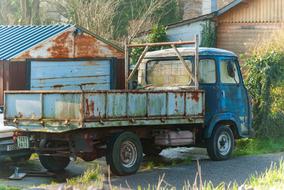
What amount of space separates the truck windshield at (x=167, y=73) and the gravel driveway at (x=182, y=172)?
182cm

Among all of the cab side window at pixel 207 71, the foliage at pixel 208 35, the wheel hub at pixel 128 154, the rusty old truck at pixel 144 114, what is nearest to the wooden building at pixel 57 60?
the rusty old truck at pixel 144 114

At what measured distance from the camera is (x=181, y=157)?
15305mm

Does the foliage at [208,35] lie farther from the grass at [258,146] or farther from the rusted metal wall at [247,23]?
the grass at [258,146]

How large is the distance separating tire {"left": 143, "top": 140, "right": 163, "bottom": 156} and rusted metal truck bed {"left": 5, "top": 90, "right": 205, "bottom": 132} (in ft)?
3.93

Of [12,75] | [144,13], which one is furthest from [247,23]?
[12,75]

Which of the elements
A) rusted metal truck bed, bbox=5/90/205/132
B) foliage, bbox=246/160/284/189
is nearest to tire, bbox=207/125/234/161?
rusted metal truck bed, bbox=5/90/205/132

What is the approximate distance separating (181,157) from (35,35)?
7259 mm

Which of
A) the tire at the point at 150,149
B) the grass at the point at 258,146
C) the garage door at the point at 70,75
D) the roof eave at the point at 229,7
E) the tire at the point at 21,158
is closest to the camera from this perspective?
the tire at the point at 21,158

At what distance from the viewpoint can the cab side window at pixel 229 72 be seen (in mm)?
14469

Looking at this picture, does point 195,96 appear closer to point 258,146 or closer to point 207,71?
point 207,71

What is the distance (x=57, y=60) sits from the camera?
1941cm

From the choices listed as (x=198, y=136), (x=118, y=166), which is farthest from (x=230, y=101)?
(x=118, y=166)

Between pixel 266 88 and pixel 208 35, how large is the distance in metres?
12.1

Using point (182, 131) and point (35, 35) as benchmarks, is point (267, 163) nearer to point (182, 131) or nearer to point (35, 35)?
point (182, 131)
